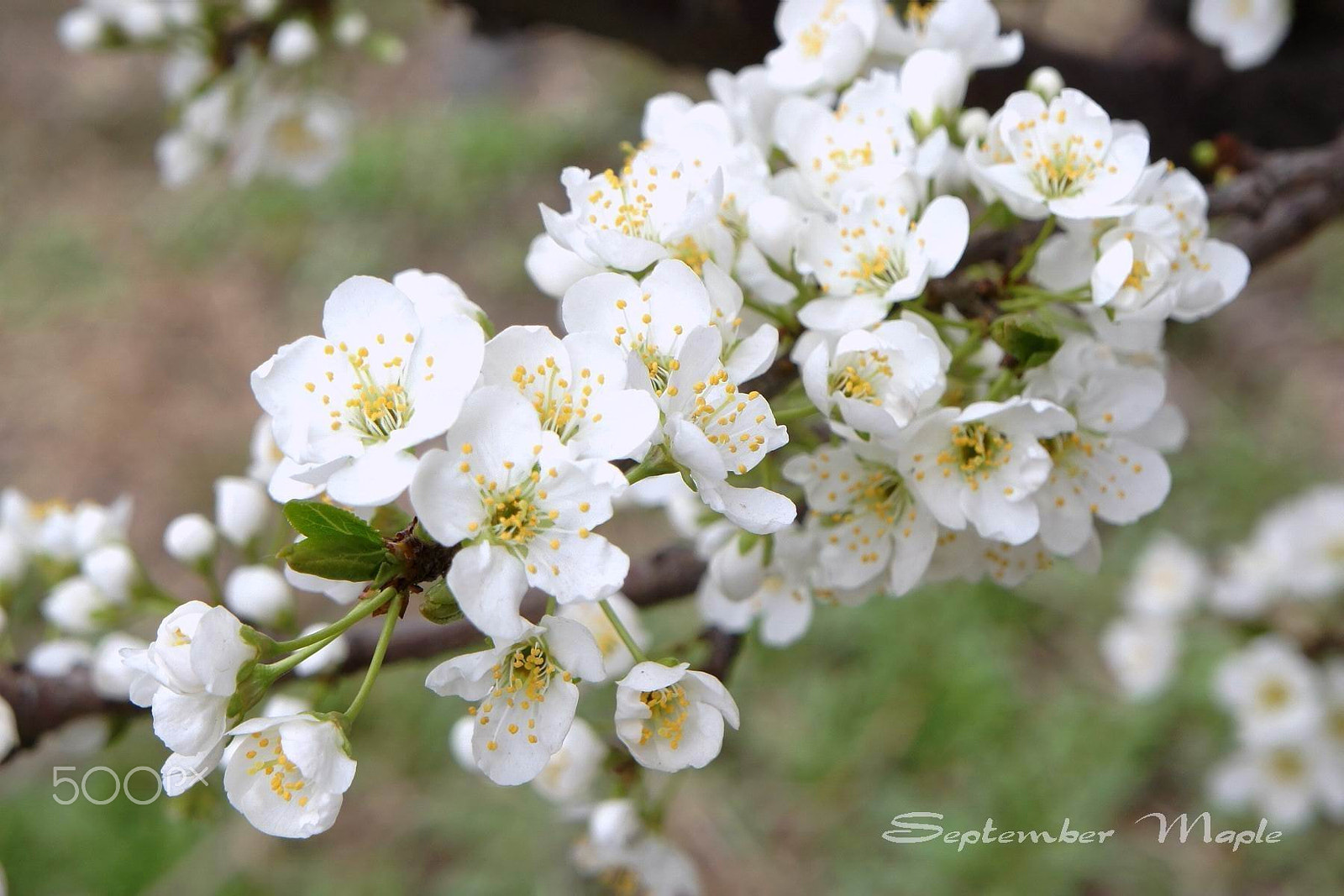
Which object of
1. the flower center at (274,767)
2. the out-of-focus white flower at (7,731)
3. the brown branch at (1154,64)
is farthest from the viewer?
the brown branch at (1154,64)

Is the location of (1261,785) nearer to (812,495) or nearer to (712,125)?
(812,495)

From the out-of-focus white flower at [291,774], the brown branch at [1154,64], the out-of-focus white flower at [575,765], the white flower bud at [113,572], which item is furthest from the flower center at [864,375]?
the brown branch at [1154,64]

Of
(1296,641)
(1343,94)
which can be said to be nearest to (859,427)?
(1343,94)

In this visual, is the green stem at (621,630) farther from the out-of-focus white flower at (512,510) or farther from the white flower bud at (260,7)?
the white flower bud at (260,7)

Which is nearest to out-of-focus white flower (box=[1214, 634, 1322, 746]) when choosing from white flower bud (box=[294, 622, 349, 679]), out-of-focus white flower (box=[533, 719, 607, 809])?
out-of-focus white flower (box=[533, 719, 607, 809])

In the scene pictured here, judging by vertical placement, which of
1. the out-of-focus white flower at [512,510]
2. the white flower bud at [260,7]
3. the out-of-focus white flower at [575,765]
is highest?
the out-of-focus white flower at [512,510]

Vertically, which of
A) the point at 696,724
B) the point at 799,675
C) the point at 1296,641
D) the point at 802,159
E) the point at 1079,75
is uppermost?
the point at 802,159

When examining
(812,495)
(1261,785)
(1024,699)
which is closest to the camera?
(812,495)
